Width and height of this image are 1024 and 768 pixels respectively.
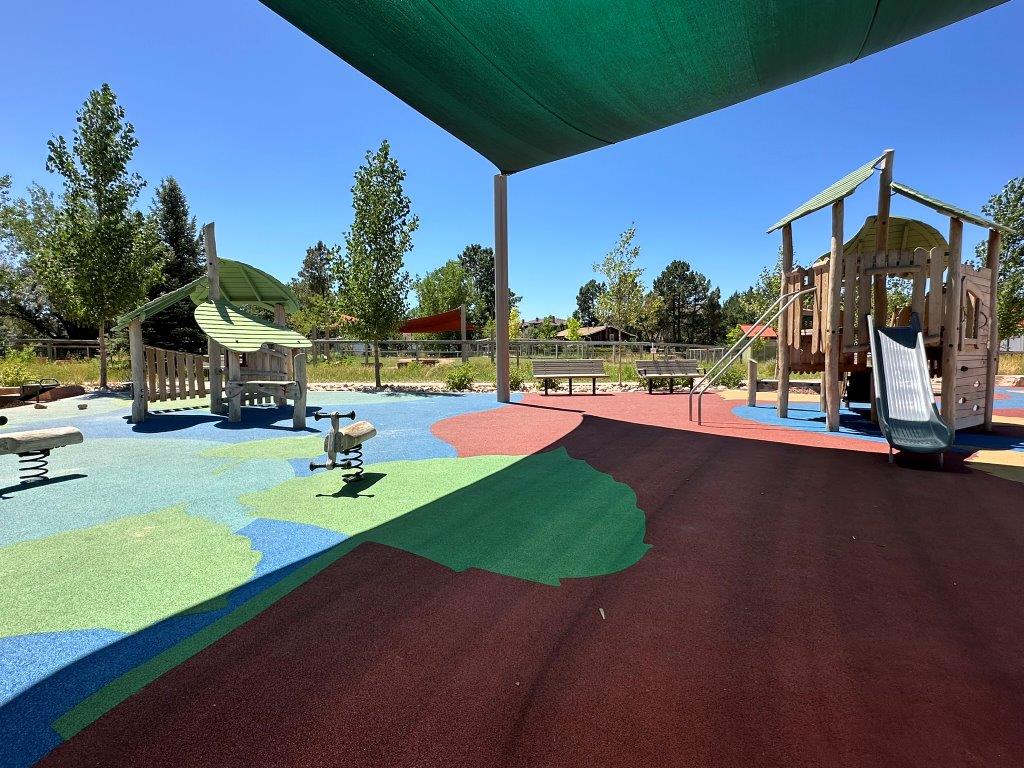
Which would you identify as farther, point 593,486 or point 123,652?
point 593,486

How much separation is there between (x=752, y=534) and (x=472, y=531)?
2.20 metres

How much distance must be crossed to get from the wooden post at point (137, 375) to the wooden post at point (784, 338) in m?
12.6

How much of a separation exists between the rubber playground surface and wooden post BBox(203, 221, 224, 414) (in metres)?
5.29

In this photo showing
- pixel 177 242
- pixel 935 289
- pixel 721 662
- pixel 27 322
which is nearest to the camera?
pixel 721 662

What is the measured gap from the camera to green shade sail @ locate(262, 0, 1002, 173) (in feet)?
13.6

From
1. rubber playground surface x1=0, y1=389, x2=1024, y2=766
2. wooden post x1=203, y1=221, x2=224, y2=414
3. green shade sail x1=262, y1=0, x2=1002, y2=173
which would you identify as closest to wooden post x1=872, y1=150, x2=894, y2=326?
green shade sail x1=262, y1=0, x2=1002, y2=173

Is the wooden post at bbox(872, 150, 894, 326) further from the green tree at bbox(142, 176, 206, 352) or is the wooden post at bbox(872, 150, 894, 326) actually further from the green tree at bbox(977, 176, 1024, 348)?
the green tree at bbox(142, 176, 206, 352)

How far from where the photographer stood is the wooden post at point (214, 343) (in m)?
9.66

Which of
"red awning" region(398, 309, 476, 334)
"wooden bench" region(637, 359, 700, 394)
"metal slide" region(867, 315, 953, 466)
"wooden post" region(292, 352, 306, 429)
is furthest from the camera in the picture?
"red awning" region(398, 309, 476, 334)

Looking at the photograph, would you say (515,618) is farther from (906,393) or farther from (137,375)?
(137,375)

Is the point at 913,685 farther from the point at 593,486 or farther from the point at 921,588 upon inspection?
the point at 593,486

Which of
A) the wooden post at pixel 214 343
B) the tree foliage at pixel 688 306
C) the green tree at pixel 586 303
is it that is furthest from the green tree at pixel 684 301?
the wooden post at pixel 214 343

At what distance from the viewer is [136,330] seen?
31.3 ft

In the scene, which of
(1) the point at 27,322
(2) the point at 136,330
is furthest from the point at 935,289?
(1) the point at 27,322
